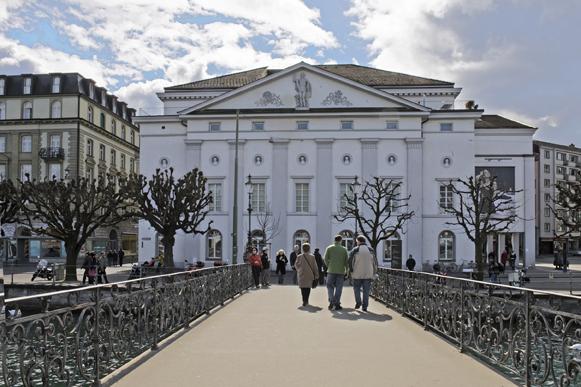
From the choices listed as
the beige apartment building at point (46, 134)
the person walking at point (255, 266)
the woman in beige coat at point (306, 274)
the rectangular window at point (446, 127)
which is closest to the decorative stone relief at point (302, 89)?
Answer: the rectangular window at point (446, 127)

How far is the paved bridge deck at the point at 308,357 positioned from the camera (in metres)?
7.39

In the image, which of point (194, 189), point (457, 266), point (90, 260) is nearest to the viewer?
point (90, 260)

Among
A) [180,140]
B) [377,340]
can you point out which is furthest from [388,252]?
[377,340]

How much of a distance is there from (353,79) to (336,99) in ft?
20.2

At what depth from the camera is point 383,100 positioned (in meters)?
53.5

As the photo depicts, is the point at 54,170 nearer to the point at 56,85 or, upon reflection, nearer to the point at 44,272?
the point at 56,85

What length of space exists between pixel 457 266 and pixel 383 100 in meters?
14.6

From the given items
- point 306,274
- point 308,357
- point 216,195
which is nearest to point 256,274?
point 306,274

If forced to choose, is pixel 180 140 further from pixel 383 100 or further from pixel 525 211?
pixel 525 211

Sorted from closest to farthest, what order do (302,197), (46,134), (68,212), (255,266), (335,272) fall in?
(335,272)
(255,266)
(68,212)
(302,197)
(46,134)

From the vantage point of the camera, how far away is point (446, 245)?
53531mm

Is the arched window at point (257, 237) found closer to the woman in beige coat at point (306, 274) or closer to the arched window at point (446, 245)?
the arched window at point (446, 245)

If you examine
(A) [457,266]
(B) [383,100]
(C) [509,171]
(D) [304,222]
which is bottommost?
(A) [457,266]

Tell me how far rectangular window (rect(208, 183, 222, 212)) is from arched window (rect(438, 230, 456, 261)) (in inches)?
720
